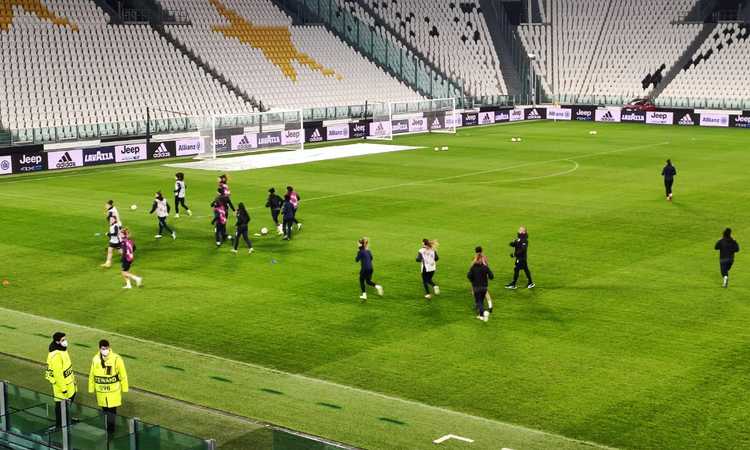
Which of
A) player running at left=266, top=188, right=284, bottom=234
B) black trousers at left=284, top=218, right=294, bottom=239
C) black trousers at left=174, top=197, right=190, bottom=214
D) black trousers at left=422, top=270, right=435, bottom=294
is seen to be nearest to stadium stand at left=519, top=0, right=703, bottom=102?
black trousers at left=174, top=197, right=190, bottom=214

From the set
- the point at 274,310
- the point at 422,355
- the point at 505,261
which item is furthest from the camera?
the point at 505,261

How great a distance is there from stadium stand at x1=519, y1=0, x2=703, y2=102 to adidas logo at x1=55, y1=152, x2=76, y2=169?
4931cm

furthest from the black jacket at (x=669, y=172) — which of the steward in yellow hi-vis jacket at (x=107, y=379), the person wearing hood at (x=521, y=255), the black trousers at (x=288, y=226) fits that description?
the steward in yellow hi-vis jacket at (x=107, y=379)

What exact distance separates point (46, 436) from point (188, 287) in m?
12.5

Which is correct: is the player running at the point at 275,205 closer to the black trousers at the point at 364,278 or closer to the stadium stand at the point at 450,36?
the black trousers at the point at 364,278

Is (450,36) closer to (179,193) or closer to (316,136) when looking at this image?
(316,136)

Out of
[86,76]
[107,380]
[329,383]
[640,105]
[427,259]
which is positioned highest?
[86,76]

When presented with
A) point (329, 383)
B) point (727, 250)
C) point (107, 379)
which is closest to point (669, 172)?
point (727, 250)

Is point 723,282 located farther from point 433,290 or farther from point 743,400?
point 743,400

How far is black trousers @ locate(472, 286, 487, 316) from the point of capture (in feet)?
75.8

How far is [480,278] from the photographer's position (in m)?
23.0

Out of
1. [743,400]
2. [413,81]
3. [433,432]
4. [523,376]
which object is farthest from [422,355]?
[413,81]

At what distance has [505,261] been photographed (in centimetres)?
2941

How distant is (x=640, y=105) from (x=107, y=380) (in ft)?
238
